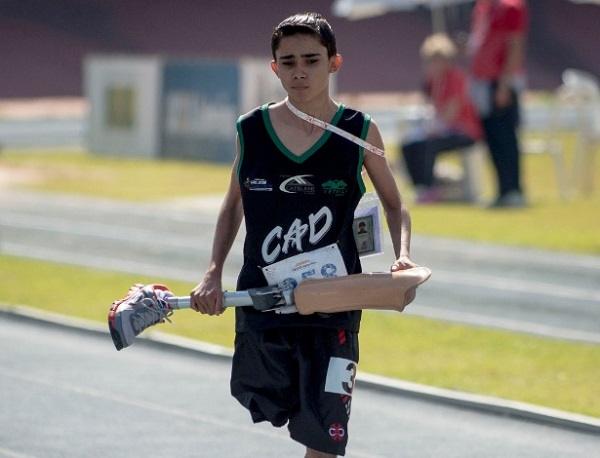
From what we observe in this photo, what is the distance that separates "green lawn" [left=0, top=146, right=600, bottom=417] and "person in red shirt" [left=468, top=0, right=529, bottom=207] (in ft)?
1.71

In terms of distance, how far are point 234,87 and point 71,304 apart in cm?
1216

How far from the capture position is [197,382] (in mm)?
8297

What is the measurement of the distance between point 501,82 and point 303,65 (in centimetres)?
1211

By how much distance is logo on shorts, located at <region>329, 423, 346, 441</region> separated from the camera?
4.93m

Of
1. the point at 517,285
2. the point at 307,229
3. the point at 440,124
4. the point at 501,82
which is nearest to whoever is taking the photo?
the point at 307,229

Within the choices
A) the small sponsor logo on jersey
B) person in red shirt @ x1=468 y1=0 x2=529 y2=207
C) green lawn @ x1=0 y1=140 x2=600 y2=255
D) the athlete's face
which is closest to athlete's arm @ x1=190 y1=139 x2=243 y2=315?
the small sponsor logo on jersey

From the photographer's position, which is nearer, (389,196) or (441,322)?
(389,196)

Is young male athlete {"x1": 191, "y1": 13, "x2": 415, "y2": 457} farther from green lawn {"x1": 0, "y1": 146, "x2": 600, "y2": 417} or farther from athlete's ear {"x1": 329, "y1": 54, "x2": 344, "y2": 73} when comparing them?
green lawn {"x1": 0, "y1": 146, "x2": 600, "y2": 417}

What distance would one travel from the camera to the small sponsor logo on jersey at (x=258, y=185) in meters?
4.93

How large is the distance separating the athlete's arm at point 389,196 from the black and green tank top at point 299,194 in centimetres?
5

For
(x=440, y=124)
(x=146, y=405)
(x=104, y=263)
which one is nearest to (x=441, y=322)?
(x=146, y=405)

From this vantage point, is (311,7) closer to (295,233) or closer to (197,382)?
(197,382)

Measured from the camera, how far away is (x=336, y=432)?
16.2ft

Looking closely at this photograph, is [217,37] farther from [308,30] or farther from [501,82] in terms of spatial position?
[308,30]
